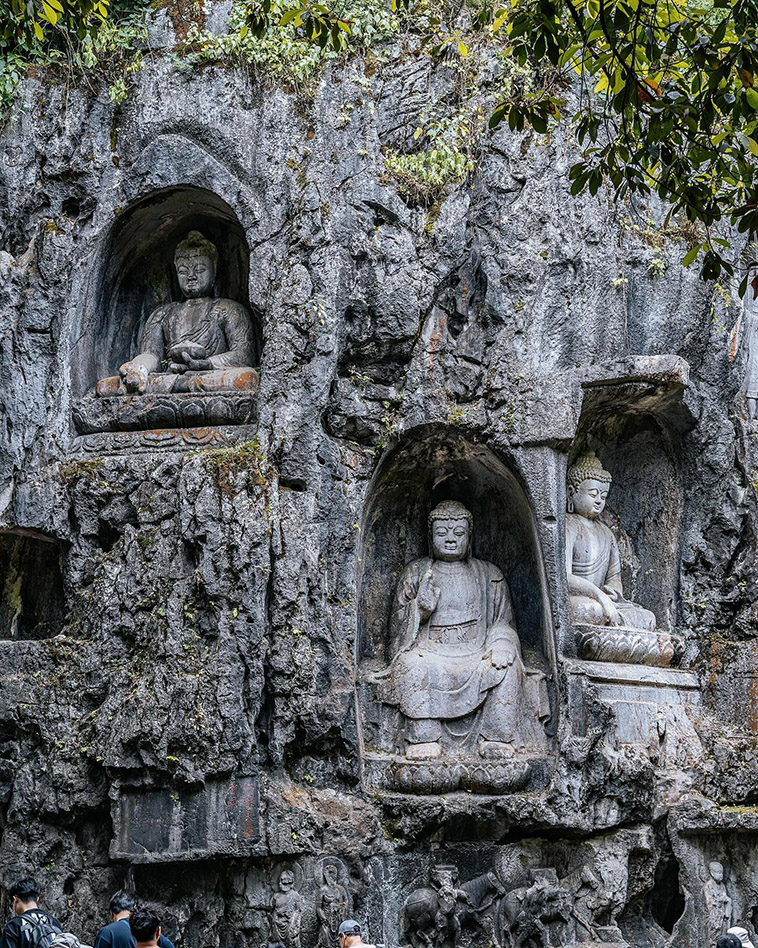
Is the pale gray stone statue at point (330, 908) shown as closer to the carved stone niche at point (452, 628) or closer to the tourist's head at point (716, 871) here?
the carved stone niche at point (452, 628)

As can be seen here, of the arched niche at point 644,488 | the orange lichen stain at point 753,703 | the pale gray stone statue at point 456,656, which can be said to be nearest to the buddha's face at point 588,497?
the arched niche at point 644,488

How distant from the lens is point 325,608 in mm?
10953

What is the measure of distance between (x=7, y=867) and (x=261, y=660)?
2449mm

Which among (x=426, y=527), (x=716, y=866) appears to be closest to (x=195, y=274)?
(x=426, y=527)

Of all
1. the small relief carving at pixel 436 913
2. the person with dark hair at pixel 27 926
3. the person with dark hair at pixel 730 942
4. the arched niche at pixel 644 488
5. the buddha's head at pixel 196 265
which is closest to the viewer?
the person with dark hair at pixel 27 926

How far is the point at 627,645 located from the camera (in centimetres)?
1186

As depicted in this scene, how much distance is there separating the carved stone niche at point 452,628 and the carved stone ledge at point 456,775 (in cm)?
1

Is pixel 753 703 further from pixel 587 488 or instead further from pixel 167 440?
pixel 167 440

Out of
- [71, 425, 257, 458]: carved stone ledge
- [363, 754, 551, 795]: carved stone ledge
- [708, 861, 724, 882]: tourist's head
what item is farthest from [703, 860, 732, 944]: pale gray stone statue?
[71, 425, 257, 458]: carved stone ledge

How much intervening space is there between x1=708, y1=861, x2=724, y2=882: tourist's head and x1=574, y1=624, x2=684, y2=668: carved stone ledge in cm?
177

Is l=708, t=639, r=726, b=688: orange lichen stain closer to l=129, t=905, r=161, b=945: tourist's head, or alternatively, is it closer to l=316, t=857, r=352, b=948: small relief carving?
l=316, t=857, r=352, b=948: small relief carving

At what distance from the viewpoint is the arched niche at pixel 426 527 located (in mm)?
12094

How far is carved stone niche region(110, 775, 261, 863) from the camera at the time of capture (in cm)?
1005

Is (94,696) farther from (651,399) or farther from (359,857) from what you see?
(651,399)
